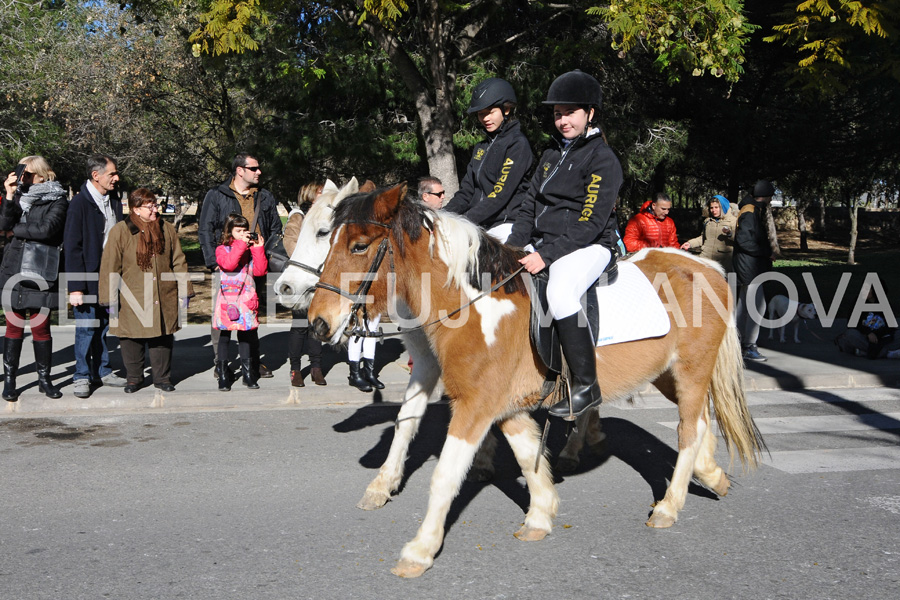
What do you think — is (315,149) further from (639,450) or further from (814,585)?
(814,585)

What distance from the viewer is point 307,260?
5.24m

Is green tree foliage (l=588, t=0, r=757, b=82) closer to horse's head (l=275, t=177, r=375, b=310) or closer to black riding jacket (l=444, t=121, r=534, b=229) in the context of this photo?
black riding jacket (l=444, t=121, r=534, b=229)

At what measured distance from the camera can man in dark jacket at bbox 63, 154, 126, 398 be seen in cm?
Answer: 834

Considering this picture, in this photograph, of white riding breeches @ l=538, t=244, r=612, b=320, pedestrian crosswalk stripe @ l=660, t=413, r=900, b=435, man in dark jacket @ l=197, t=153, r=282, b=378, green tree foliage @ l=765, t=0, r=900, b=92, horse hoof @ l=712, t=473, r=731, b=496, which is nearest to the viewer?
white riding breeches @ l=538, t=244, r=612, b=320

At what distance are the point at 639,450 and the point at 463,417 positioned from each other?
2825mm

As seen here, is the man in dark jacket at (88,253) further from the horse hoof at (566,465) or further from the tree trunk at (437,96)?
the horse hoof at (566,465)

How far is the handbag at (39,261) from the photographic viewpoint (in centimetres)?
808

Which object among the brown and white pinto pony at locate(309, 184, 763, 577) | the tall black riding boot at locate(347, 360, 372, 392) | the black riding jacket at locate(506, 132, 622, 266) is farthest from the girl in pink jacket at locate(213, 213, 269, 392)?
the brown and white pinto pony at locate(309, 184, 763, 577)

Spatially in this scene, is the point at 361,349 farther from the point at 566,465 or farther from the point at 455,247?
the point at 455,247

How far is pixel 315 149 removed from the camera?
15555 millimetres

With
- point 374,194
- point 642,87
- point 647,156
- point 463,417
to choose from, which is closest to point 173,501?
point 463,417

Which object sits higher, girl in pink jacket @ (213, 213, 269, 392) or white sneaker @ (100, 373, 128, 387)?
girl in pink jacket @ (213, 213, 269, 392)

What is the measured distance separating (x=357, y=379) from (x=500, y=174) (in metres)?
3.89

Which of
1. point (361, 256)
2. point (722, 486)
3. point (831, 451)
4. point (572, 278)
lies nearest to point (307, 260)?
point (361, 256)
